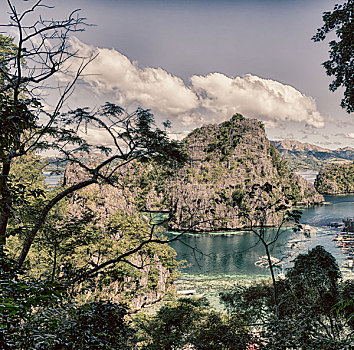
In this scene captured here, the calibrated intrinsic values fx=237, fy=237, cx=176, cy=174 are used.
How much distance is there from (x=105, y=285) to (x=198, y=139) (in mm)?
61148

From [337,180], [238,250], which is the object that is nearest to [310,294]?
[238,250]

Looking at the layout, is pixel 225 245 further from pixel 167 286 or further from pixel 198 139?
pixel 198 139

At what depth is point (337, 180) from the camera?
77.2 metres

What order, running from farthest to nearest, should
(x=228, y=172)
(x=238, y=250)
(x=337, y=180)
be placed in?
(x=337, y=180) → (x=228, y=172) → (x=238, y=250)

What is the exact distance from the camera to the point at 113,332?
2412mm

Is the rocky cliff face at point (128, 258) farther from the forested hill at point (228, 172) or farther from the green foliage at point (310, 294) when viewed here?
the forested hill at point (228, 172)

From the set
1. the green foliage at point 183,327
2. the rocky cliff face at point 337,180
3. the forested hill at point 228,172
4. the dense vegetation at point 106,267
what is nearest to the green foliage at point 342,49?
the dense vegetation at point 106,267

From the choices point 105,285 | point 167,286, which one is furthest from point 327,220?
point 105,285

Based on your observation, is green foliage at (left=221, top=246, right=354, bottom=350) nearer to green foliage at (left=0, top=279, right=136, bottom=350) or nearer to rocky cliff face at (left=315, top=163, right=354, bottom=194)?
green foliage at (left=0, top=279, right=136, bottom=350)

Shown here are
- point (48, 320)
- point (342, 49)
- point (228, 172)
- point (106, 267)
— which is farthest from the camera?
point (228, 172)

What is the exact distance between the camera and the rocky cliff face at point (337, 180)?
248 feet

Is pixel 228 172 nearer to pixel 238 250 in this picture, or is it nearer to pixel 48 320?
pixel 238 250

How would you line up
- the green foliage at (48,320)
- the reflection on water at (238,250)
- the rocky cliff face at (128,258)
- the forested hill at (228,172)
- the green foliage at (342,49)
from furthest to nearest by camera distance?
the forested hill at (228,172) < the reflection on water at (238,250) < the rocky cliff face at (128,258) < the green foliage at (342,49) < the green foliage at (48,320)

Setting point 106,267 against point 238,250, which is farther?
point 238,250
